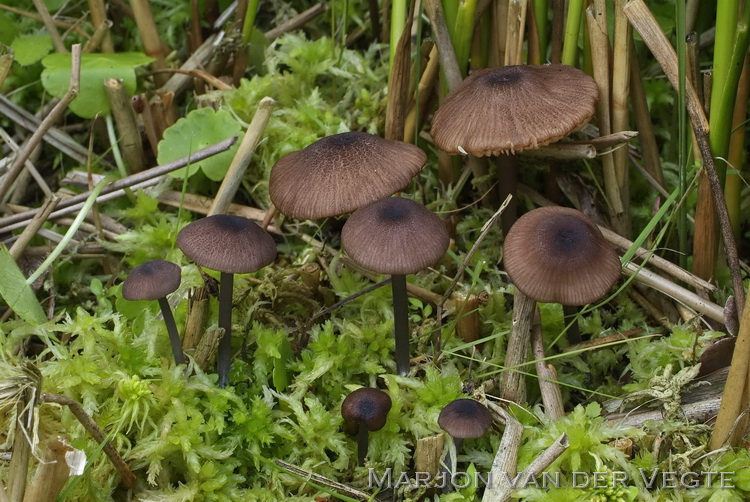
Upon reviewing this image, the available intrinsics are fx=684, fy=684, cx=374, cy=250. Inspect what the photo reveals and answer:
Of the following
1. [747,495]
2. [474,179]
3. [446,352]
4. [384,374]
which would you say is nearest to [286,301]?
[384,374]

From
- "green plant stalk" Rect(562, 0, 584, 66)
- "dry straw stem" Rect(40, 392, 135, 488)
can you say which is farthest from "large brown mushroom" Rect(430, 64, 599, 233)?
"dry straw stem" Rect(40, 392, 135, 488)

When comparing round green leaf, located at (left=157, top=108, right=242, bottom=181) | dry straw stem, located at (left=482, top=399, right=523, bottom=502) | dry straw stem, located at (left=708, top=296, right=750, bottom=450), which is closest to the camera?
dry straw stem, located at (left=708, top=296, right=750, bottom=450)

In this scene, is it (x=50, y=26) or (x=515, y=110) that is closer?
(x=515, y=110)

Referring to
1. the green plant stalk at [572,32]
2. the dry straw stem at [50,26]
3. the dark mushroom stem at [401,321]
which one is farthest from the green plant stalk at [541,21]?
the dry straw stem at [50,26]

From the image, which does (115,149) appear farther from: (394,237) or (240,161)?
(394,237)

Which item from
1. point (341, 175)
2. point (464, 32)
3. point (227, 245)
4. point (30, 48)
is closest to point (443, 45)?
point (464, 32)

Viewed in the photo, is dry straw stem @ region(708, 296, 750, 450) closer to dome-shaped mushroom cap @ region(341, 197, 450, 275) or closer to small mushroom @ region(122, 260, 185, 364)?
dome-shaped mushroom cap @ region(341, 197, 450, 275)

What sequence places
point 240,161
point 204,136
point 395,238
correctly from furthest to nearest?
→ 1. point 204,136
2. point 240,161
3. point 395,238

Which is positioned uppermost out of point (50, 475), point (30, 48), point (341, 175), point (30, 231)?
point (30, 48)
